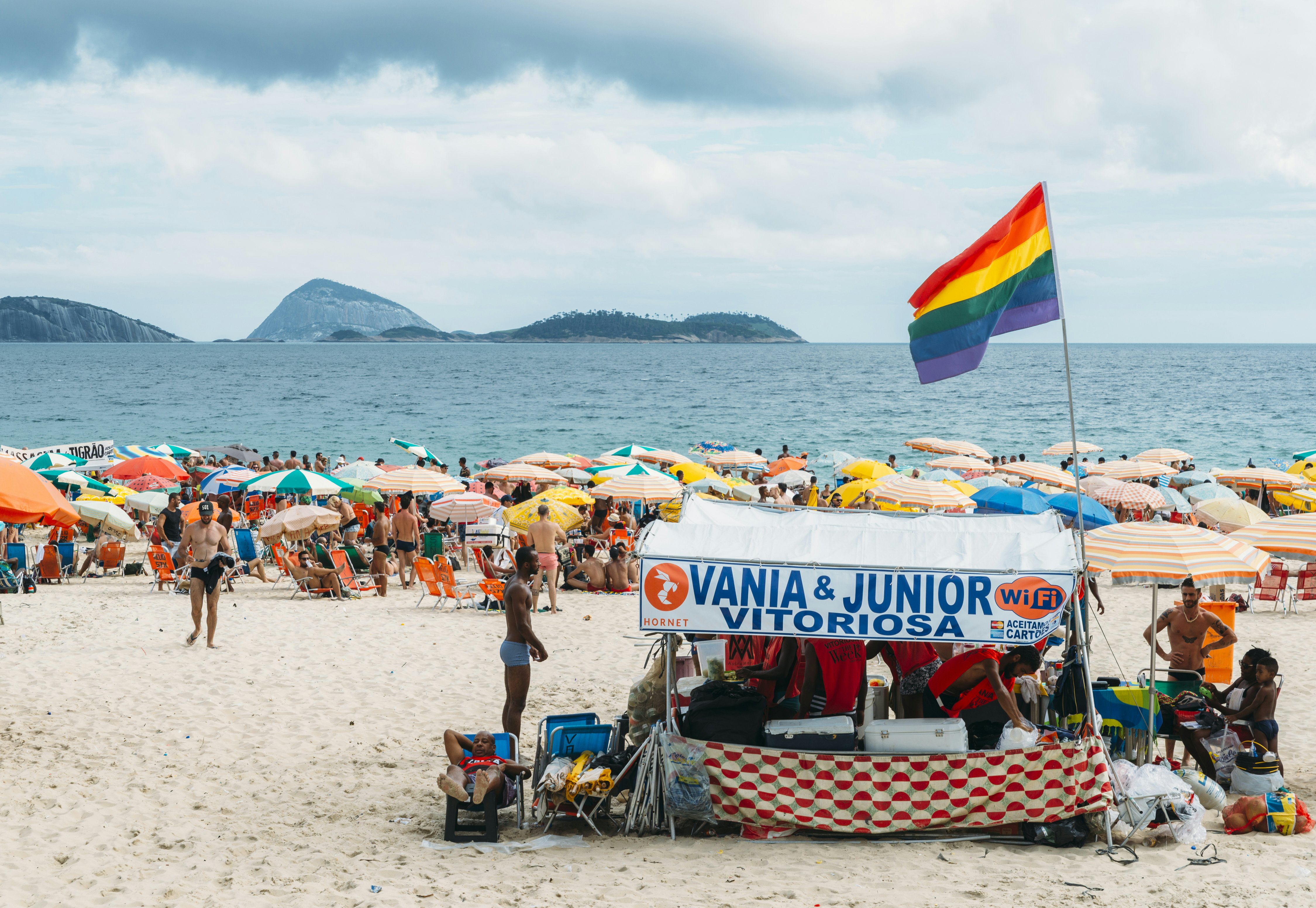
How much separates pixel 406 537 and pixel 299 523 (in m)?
1.51

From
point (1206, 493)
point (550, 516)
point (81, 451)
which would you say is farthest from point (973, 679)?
point (81, 451)

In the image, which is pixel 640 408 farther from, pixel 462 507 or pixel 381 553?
pixel 381 553

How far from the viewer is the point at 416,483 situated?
1620 cm

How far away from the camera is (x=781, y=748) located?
19.2ft

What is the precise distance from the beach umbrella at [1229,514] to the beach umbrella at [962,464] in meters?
5.95

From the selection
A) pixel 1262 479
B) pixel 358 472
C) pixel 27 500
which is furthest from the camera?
pixel 1262 479

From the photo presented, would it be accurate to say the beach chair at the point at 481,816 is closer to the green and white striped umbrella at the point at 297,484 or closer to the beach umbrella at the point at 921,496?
the beach umbrella at the point at 921,496

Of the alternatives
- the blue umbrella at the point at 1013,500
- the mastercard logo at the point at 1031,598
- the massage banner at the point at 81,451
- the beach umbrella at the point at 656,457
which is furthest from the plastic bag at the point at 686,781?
the massage banner at the point at 81,451

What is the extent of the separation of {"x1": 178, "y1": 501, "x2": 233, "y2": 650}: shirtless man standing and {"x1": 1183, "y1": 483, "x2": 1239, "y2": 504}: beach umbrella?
18.1 m

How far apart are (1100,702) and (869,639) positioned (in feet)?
6.40

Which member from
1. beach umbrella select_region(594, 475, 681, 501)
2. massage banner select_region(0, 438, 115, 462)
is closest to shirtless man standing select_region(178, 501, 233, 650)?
beach umbrella select_region(594, 475, 681, 501)

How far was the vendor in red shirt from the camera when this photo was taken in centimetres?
618

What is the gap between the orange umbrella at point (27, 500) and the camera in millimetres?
6312

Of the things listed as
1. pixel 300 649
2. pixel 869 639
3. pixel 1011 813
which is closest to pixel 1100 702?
pixel 1011 813
